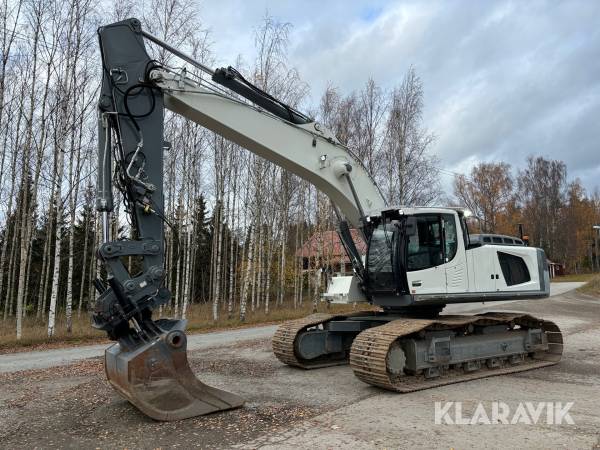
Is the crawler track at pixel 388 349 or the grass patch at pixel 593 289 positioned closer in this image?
the crawler track at pixel 388 349

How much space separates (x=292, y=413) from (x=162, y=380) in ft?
5.28

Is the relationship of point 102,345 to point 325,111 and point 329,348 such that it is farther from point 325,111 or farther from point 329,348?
point 325,111

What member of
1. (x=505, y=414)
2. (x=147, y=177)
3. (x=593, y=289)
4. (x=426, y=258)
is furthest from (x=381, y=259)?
(x=593, y=289)

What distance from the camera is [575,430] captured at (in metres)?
5.38

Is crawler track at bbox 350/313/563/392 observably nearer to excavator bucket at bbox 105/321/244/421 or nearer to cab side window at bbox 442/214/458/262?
cab side window at bbox 442/214/458/262

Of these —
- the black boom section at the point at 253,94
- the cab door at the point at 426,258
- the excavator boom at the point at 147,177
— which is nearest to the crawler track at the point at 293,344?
the cab door at the point at 426,258

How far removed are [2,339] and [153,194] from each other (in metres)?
11.3

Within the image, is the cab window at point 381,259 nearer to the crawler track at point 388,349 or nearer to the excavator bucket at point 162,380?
the crawler track at point 388,349

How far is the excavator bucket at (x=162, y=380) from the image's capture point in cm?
555

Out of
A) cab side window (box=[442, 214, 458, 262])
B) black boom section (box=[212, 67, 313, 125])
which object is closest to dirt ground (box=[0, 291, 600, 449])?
cab side window (box=[442, 214, 458, 262])

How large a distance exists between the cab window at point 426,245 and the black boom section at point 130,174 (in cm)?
398

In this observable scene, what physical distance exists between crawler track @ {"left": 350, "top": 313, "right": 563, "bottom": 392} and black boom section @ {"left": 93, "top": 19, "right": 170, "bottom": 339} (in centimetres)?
298

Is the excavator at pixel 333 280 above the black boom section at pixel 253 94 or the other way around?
the other way around

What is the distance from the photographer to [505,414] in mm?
6031
